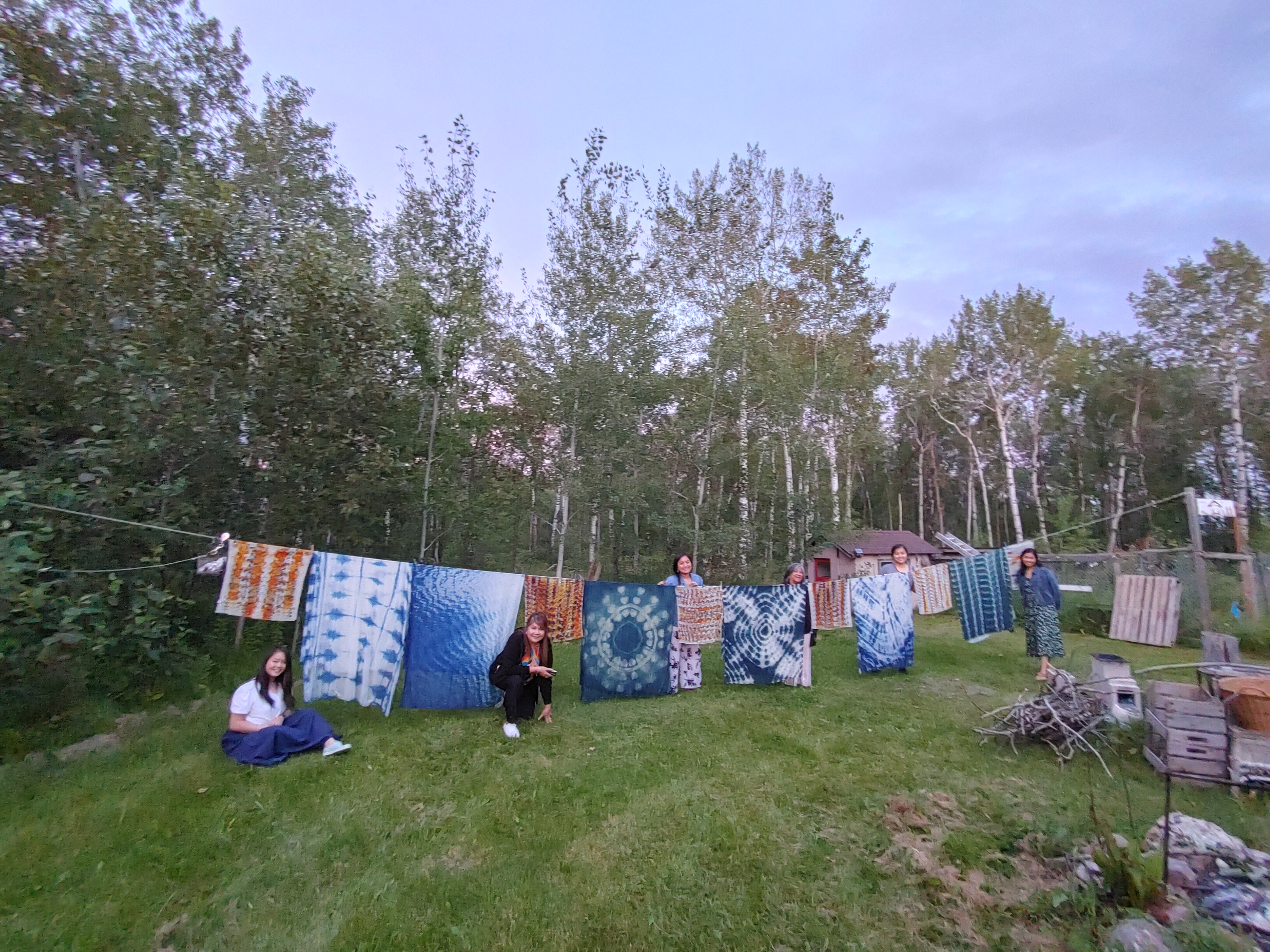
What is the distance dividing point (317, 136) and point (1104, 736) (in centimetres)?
1383

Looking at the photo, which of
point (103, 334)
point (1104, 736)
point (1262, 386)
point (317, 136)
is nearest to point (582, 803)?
point (1104, 736)

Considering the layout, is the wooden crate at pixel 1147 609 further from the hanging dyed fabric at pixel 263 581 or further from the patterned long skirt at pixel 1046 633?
the hanging dyed fabric at pixel 263 581

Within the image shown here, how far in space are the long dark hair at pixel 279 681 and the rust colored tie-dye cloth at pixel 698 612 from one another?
3.41 m

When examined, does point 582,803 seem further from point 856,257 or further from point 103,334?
point 856,257

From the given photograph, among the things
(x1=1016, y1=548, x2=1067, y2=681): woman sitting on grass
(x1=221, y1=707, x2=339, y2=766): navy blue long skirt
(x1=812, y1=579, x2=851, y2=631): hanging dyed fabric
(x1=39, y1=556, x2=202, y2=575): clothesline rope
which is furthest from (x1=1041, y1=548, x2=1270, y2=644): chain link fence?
(x1=39, y1=556, x2=202, y2=575): clothesline rope

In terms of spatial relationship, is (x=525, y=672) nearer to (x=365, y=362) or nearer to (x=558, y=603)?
(x=558, y=603)

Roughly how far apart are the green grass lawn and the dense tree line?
4.99 feet

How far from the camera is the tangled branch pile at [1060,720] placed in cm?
441

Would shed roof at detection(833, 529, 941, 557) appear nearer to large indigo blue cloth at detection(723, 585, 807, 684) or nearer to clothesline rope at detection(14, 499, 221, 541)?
large indigo blue cloth at detection(723, 585, 807, 684)

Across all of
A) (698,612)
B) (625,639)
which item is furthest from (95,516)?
(698,612)

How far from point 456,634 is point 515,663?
0.60 metres

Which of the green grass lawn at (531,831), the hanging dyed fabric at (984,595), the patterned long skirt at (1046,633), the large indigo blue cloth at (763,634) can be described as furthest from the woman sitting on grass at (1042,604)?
the large indigo blue cloth at (763,634)

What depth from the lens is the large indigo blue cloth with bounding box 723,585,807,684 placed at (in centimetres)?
661

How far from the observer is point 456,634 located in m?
5.47
